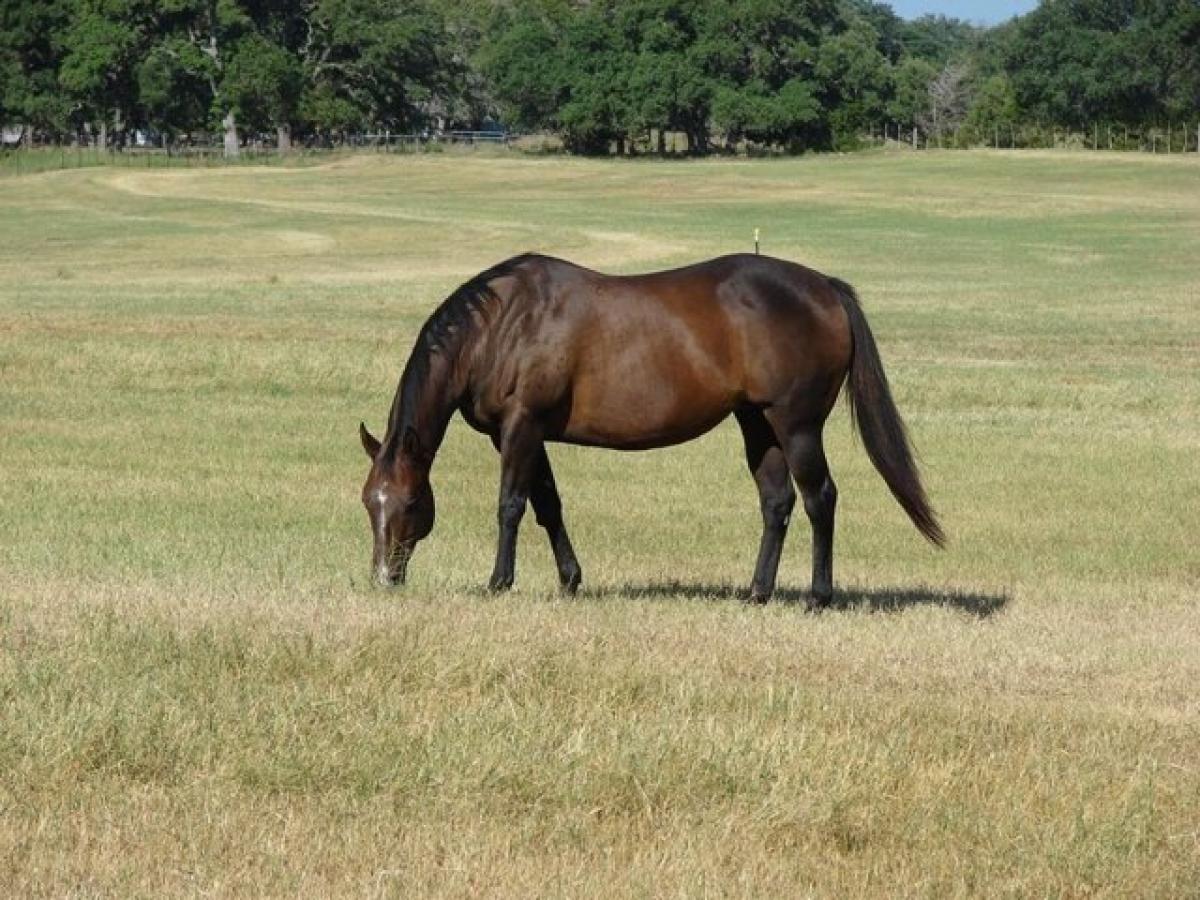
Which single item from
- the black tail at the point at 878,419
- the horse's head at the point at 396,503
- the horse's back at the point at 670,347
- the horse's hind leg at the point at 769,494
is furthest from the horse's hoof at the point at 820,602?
the horse's head at the point at 396,503

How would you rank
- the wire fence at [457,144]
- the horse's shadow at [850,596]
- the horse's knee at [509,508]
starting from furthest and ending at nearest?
1. the wire fence at [457,144]
2. the horse's shadow at [850,596]
3. the horse's knee at [509,508]

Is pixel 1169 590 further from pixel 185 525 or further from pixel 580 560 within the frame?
pixel 185 525

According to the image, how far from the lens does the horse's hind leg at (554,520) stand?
11.6m

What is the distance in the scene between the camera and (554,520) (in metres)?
11.7

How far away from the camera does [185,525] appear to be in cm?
1506

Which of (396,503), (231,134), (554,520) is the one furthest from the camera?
(231,134)

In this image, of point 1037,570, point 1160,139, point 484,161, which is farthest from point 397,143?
point 1037,570

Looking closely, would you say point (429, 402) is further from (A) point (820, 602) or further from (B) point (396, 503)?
(A) point (820, 602)

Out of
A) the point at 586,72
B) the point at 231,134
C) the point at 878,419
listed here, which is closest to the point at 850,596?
the point at 878,419

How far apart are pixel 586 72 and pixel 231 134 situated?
70.8 ft

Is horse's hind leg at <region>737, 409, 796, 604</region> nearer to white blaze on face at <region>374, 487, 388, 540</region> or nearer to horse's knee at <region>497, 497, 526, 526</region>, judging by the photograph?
horse's knee at <region>497, 497, 526, 526</region>

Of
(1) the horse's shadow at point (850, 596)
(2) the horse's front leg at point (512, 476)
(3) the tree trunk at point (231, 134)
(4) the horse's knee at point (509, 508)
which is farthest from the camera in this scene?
(3) the tree trunk at point (231, 134)

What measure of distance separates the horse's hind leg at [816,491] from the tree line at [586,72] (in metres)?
113

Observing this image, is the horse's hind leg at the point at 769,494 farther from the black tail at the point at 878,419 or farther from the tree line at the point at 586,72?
the tree line at the point at 586,72
